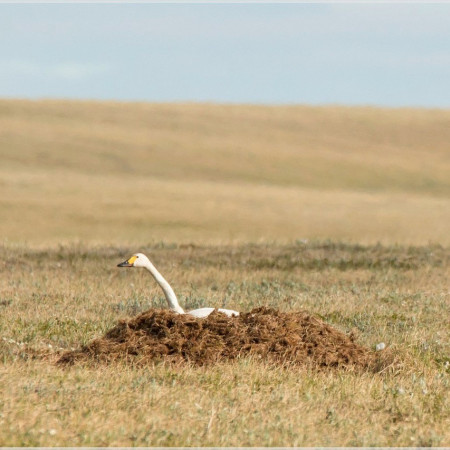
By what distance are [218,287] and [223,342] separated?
20.9 feet

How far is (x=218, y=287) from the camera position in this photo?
16.3 m

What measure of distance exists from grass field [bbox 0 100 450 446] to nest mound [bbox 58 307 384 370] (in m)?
0.30

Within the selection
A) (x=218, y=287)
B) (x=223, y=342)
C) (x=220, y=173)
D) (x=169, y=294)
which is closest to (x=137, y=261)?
(x=169, y=294)

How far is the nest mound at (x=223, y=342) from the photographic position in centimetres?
967

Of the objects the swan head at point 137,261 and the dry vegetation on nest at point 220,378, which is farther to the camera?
the swan head at point 137,261

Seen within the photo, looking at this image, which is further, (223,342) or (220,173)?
(220,173)

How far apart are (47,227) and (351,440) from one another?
32.1 meters

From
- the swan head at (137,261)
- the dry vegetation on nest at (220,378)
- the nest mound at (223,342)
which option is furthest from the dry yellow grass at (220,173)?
the nest mound at (223,342)

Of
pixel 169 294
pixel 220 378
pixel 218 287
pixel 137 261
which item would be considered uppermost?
pixel 137 261

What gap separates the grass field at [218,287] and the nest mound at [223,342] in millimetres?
297

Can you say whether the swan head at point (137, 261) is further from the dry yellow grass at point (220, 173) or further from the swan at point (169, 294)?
the dry yellow grass at point (220, 173)

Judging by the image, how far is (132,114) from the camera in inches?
2810

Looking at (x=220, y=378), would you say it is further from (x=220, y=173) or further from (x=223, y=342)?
(x=220, y=173)

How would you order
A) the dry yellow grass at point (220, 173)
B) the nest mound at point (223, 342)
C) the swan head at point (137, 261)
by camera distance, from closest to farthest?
the nest mound at point (223, 342) < the swan head at point (137, 261) < the dry yellow grass at point (220, 173)
